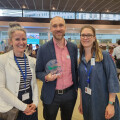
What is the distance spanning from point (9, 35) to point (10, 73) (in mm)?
432

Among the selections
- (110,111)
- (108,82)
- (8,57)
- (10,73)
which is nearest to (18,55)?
(8,57)

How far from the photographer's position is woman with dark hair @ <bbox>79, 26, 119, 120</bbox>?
1.36m

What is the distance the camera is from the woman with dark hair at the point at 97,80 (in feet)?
4.45

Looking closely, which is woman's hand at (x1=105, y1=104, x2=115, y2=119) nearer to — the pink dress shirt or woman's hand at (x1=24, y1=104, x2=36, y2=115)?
the pink dress shirt

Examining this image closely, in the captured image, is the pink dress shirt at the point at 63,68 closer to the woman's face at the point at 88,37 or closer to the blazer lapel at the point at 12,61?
the woman's face at the point at 88,37

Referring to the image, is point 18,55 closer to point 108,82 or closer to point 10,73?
point 10,73

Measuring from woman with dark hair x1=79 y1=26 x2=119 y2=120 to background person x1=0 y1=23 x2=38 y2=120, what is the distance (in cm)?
66

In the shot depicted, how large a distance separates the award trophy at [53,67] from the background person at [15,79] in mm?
214

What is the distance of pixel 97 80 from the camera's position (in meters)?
1.38

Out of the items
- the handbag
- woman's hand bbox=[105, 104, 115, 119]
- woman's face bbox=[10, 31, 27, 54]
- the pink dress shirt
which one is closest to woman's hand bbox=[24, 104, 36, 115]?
the handbag

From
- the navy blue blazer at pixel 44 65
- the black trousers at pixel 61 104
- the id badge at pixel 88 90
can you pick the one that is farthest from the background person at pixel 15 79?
the id badge at pixel 88 90

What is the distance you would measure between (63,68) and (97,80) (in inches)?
18.8

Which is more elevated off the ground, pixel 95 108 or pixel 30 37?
pixel 30 37

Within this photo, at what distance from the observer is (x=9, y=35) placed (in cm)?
137
